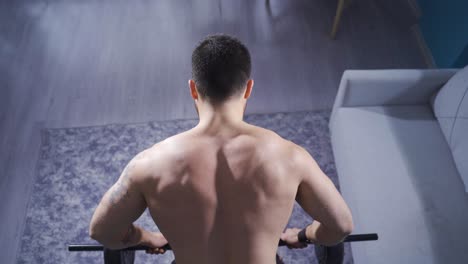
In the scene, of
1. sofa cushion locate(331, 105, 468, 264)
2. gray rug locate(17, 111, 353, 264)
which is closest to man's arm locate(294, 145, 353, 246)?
sofa cushion locate(331, 105, 468, 264)

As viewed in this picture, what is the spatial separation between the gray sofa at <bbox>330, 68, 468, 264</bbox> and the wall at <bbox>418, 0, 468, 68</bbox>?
1.98 feet

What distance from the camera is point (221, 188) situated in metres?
0.85

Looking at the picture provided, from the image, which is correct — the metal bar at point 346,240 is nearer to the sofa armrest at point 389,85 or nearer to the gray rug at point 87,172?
A: the gray rug at point 87,172

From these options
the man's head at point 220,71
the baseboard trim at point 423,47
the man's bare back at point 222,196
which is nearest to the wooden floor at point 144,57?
the baseboard trim at point 423,47

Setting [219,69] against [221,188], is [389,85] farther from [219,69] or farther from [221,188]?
[221,188]

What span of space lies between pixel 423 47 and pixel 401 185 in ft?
4.81

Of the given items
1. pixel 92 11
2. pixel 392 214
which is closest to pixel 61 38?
pixel 92 11

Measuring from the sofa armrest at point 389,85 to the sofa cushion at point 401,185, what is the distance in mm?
63

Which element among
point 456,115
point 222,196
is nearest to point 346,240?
point 222,196

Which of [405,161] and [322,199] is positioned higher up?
[322,199]

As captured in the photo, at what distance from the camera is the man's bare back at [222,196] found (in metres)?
0.85

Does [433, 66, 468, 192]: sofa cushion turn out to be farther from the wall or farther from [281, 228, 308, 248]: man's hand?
[281, 228, 308, 248]: man's hand

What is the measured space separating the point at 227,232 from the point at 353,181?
1.04 metres

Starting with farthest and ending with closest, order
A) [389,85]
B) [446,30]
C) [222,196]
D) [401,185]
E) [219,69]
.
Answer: [446,30]
[389,85]
[401,185]
[219,69]
[222,196]
